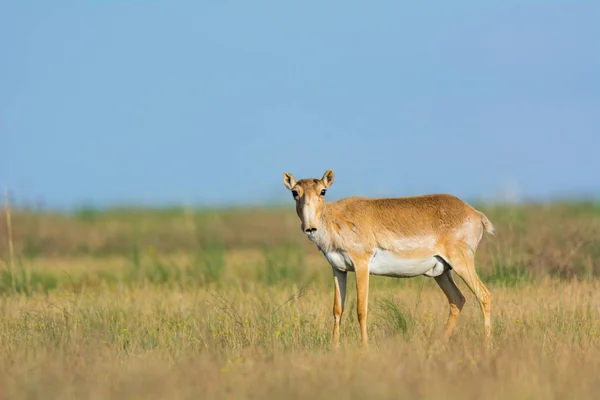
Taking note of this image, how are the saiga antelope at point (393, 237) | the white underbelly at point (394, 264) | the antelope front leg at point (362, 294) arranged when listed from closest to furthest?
the antelope front leg at point (362, 294) → the saiga antelope at point (393, 237) → the white underbelly at point (394, 264)

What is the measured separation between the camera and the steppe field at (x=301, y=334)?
24.9 ft

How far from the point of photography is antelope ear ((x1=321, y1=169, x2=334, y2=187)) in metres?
10.8

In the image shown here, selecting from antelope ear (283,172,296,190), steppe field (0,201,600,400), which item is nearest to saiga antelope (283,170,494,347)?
antelope ear (283,172,296,190)

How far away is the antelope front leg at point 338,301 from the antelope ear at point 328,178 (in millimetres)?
1098

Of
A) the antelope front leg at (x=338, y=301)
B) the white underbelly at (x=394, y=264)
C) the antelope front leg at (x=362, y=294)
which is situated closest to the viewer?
the antelope front leg at (x=362, y=294)

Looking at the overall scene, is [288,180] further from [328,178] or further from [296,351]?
[296,351]

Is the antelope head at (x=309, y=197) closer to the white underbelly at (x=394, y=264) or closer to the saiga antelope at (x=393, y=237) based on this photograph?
the saiga antelope at (x=393, y=237)

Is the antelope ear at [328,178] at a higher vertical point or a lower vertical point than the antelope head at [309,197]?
higher

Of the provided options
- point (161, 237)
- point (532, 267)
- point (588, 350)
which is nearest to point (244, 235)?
point (161, 237)

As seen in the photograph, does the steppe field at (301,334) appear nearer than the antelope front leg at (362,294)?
Yes

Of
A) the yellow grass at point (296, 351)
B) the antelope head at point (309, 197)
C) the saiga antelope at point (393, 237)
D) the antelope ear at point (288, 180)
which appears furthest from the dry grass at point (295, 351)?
the antelope ear at point (288, 180)

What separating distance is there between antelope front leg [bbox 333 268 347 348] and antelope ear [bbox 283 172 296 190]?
122 cm

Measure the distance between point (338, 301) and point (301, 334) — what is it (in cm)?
61

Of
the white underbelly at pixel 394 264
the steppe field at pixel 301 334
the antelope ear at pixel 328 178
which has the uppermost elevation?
the antelope ear at pixel 328 178
